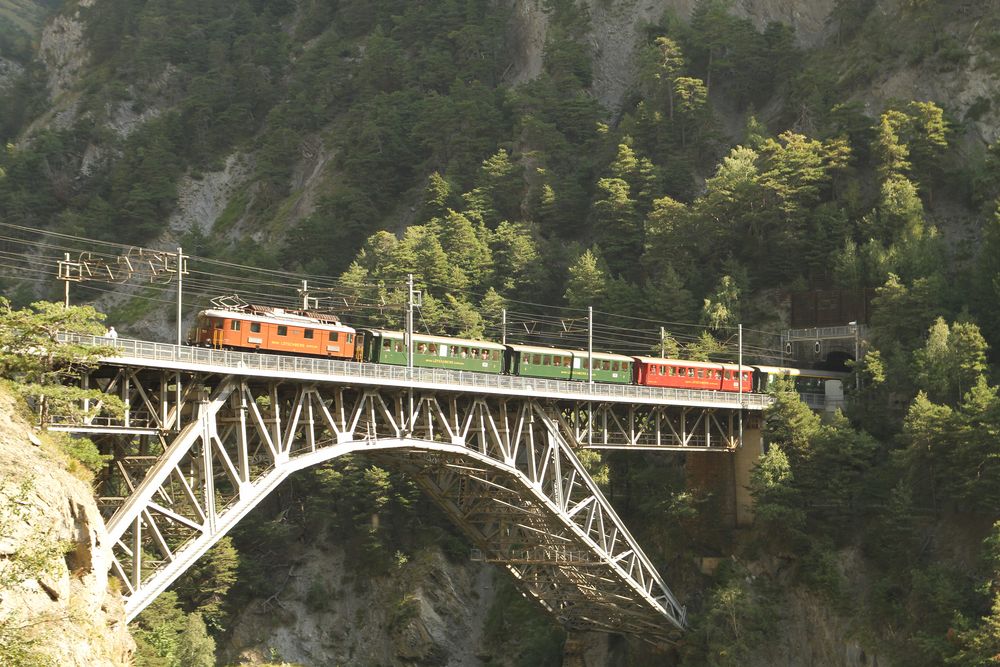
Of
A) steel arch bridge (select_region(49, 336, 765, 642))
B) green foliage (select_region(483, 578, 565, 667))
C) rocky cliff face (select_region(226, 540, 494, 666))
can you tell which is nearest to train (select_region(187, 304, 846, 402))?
steel arch bridge (select_region(49, 336, 765, 642))

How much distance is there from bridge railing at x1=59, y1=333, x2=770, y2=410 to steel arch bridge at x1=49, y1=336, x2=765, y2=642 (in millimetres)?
78

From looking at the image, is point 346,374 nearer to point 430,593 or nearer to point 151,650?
point 151,650

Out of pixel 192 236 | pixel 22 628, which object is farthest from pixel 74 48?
pixel 22 628

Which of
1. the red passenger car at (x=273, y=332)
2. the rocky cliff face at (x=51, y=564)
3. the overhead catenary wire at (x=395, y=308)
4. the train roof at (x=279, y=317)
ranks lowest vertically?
the rocky cliff face at (x=51, y=564)

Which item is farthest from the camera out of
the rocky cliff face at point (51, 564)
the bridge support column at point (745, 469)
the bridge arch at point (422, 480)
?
the bridge support column at point (745, 469)

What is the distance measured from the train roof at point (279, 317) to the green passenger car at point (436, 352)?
226 centimetres

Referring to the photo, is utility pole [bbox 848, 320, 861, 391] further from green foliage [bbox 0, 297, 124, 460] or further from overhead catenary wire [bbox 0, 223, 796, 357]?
green foliage [bbox 0, 297, 124, 460]

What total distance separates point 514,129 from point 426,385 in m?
54.2

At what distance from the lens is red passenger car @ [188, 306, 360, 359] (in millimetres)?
46094

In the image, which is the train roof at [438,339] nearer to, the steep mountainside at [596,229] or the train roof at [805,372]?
the steep mountainside at [596,229]

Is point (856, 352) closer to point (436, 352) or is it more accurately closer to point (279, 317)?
point (436, 352)

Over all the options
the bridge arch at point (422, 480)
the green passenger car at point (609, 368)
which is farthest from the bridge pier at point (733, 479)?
the green passenger car at point (609, 368)

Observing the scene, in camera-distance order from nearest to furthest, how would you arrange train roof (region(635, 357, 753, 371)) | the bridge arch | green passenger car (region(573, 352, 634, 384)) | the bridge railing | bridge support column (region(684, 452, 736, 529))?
the bridge railing < the bridge arch < green passenger car (region(573, 352, 634, 384)) < train roof (region(635, 357, 753, 371)) < bridge support column (region(684, 452, 736, 529))

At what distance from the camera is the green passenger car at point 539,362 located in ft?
193
